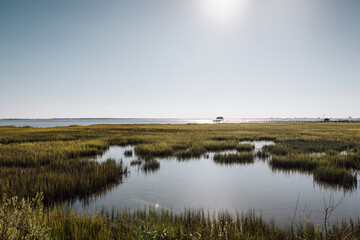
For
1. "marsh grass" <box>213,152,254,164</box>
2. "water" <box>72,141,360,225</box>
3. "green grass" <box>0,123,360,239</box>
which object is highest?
"green grass" <box>0,123,360,239</box>

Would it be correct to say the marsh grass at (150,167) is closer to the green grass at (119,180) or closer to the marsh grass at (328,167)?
the green grass at (119,180)

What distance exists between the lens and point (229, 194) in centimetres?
863

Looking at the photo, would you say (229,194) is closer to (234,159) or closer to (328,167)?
(328,167)

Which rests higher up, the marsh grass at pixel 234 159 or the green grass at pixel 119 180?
the green grass at pixel 119 180

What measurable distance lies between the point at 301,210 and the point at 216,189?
3470mm

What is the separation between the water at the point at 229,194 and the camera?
22.5ft

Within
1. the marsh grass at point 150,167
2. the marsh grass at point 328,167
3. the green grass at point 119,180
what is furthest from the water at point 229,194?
the green grass at point 119,180

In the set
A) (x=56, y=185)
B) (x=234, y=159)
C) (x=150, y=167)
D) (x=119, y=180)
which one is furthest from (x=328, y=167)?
(x=56, y=185)

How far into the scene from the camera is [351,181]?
29.6ft

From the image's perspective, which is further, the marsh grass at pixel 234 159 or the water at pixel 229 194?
the marsh grass at pixel 234 159

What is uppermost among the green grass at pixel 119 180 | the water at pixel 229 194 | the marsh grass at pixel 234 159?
the green grass at pixel 119 180

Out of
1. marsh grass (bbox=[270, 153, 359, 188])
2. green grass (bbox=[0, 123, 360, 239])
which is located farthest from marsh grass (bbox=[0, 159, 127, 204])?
marsh grass (bbox=[270, 153, 359, 188])

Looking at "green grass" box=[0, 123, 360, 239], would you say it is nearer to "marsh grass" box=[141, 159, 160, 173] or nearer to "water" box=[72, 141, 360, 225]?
"marsh grass" box=[141, 159, 160, 173]

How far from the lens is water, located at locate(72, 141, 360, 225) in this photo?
6.85 meters
